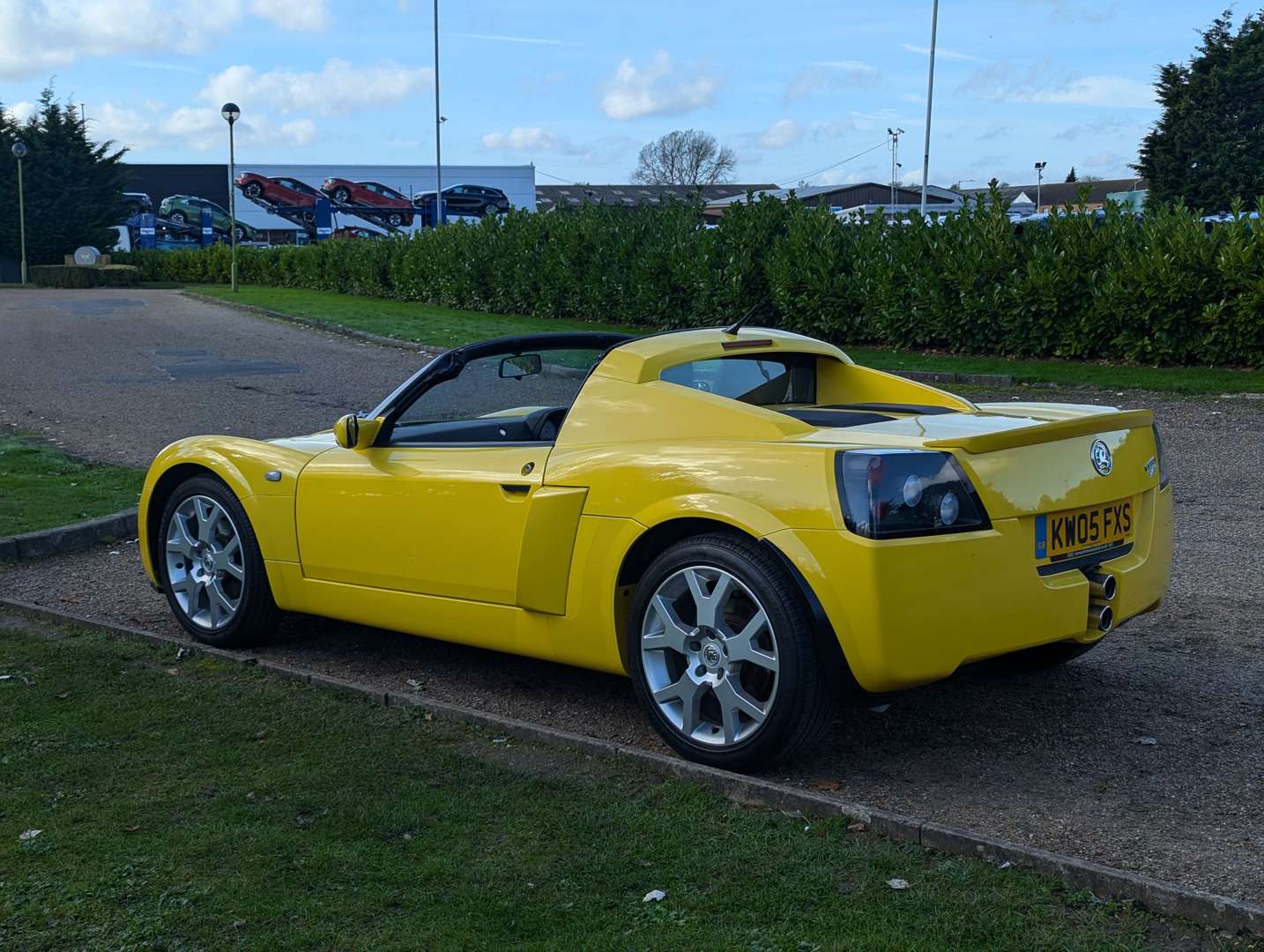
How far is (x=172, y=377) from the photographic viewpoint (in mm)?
17922

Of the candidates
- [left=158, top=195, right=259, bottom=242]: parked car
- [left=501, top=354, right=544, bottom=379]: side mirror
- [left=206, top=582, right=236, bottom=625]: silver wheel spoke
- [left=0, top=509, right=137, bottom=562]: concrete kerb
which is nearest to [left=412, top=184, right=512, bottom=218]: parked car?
[left=158, top=195, right=259, bottom=242]: parked car

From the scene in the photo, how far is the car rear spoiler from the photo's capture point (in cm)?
402

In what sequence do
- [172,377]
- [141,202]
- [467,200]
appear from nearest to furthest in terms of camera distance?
[172,377]
[141,202]
[467,200]

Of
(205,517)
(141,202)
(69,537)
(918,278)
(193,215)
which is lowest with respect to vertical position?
(69,537)

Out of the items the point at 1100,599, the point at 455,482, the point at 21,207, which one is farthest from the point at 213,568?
the point at 21,207

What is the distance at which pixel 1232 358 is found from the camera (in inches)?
614

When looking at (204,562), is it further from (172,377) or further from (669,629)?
(172,377)

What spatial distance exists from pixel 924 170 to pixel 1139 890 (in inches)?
1740

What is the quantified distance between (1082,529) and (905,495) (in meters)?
0.78

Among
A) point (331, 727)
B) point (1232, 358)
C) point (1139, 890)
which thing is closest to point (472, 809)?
point (331, 727)

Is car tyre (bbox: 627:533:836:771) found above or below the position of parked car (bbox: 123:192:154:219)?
below

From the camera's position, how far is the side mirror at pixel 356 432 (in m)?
5.36

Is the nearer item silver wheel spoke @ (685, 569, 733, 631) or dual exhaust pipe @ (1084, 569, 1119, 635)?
silver wheel spoke @ (685, 569, 733, 631)

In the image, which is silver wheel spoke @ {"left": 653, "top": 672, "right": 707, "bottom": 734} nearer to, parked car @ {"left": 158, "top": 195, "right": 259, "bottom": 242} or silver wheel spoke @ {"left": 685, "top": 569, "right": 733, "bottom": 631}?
silver wheel spoke @ {"left": 685, "top": 569, "right": 733, "bottom": 631}
